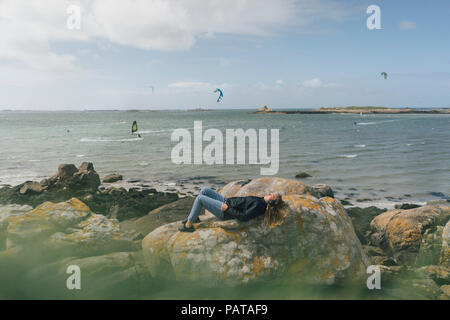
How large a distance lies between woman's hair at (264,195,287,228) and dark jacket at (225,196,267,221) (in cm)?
13

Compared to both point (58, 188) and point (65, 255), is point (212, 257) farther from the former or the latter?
point (58, 188)

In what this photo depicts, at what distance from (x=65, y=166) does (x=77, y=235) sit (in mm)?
13049

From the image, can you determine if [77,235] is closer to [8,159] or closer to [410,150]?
[8,159]

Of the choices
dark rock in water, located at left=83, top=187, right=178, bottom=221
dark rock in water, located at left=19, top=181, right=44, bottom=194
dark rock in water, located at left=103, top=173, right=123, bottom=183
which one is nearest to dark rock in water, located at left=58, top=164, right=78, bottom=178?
dark rock in water, located at left=19, top=181, right=44, bottom=194

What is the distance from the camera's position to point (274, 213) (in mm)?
6461

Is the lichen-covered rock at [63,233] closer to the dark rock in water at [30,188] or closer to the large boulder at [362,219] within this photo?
the large boulder at [362,219]

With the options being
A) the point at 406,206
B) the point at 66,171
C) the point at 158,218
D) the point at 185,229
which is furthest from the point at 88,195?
the point at 406,206

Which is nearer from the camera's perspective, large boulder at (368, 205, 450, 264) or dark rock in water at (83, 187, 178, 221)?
large boulder at (368, 205, 450, 264)

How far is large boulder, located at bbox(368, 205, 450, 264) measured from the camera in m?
8.67

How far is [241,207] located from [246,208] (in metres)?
0.12

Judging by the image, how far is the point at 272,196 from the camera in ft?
21.1

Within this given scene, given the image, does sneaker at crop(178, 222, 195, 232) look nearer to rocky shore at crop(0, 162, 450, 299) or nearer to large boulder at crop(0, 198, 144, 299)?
rocky shore at crop(0, 162, 450, 299)
